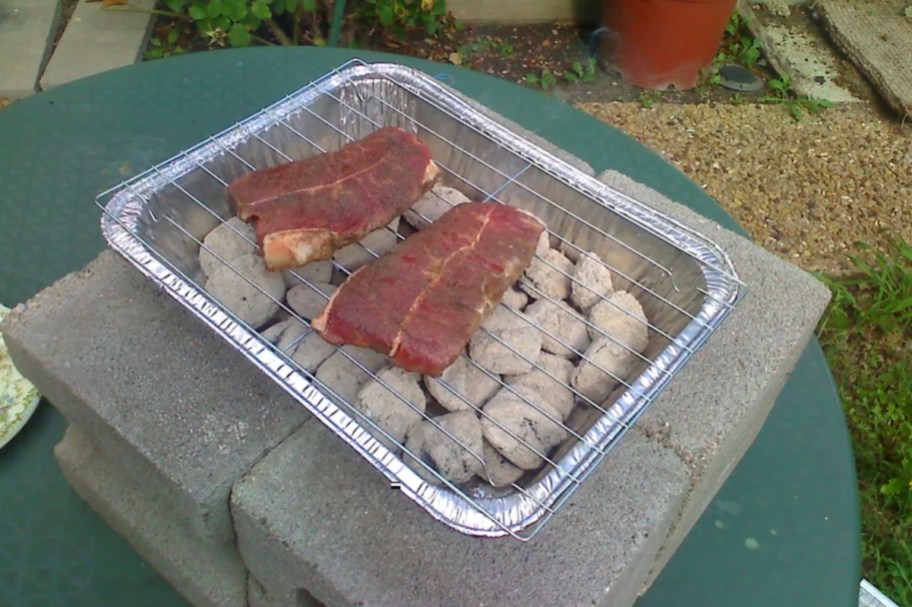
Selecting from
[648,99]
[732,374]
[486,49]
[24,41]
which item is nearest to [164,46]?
[24,41]

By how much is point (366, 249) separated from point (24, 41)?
3062 millimetres

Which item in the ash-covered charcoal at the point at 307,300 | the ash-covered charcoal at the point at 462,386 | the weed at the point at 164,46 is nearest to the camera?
the ash-covered charcoal at the point at 462,386

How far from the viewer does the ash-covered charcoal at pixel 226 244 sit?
5.47 ft

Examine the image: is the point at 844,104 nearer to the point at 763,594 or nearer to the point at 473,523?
the point at 763,594

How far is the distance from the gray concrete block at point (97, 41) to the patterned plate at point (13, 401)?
2139 millimetres

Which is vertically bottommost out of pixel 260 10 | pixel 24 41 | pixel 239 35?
pixel 24 41


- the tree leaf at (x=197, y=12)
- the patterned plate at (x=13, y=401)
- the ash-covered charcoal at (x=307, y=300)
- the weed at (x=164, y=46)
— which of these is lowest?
the weed at (x=164, y=46)

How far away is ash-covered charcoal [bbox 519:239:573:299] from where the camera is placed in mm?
1722

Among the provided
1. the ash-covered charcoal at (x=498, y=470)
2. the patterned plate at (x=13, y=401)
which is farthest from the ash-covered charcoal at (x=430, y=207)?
the patterned plate at (x=13, y=401)

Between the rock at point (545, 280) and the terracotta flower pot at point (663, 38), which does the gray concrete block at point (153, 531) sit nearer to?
the rock at point (545, 280)

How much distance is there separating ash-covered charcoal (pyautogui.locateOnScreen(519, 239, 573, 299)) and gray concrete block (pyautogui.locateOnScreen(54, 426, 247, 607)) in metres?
0.84

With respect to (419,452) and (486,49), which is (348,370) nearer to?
(419,452)

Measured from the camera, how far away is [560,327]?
1.65 meters

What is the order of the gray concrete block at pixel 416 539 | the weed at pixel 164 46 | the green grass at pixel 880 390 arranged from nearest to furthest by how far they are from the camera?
the gray concrete block at pixel 416 539
the green grass at pixel 880 390
the weed at pixel 164 46
